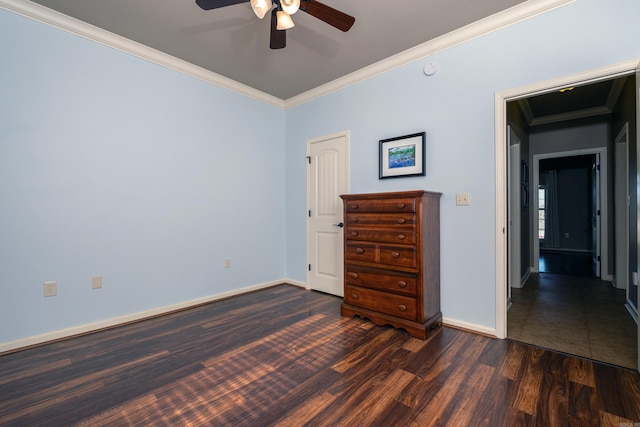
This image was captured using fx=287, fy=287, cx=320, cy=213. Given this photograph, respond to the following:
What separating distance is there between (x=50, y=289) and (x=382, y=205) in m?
2.84

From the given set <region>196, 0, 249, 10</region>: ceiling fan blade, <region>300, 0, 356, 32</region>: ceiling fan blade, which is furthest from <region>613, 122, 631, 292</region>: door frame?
<region>196, 0, 249, 10</region>: ceiling fan blade

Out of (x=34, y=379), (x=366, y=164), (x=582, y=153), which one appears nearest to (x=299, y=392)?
(x=34, y=379)

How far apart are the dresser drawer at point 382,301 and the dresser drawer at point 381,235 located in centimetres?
48

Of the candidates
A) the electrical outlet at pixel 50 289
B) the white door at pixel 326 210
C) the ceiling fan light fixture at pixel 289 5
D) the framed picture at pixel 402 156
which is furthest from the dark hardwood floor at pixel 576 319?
the electrical outlet at pixel 50 289

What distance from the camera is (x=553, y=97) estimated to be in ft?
12.6

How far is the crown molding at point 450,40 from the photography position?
7.20 feet

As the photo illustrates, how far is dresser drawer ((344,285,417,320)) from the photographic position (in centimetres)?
241

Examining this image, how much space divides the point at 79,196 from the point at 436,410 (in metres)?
3.06

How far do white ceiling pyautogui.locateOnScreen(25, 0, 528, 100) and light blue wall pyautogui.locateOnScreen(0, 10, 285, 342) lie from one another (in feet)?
1.05

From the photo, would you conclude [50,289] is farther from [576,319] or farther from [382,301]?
[576,319]

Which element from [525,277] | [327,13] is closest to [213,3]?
[327,13]

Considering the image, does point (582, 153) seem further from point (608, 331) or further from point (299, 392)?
point (299, 392)

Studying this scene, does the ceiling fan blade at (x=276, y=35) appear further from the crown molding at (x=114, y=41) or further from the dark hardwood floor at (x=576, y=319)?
the dark hardwood floor at (x=576, y=319)

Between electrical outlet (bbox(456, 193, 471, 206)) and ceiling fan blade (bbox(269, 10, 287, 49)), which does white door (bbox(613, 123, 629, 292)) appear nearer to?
electrical outlet (bbox(456, 193, 471, 206))
